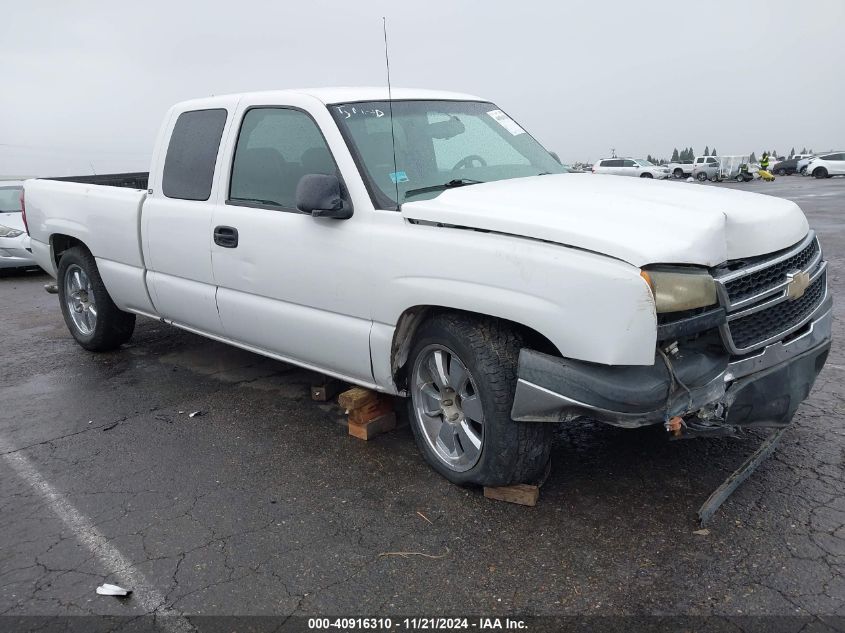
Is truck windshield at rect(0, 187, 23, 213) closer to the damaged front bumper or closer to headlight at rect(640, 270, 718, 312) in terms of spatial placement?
the damaged front bumper

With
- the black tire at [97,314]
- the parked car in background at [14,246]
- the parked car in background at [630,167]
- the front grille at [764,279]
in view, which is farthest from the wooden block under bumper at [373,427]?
Result: the parked car in background at [630,167]

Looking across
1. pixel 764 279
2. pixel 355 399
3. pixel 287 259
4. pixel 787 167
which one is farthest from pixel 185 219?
pixel 787 167

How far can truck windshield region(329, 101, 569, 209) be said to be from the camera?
12.5ft

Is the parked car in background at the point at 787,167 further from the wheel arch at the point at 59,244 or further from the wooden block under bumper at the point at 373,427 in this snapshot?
the wooden block under bumper at the point at 373,427

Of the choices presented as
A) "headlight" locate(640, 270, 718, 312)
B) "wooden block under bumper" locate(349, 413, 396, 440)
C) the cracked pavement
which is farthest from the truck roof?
"headlight" locate(640, 270, 718, 312)

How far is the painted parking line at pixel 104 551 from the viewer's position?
2730mm

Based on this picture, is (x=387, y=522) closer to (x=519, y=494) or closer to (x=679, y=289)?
(x=519, y=494)

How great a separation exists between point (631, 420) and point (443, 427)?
1.05 meters

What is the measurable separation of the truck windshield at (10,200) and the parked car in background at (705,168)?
44939 mm

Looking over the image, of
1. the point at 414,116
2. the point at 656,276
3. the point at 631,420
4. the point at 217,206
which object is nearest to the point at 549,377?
the point at 631,420

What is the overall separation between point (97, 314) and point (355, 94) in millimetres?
3267

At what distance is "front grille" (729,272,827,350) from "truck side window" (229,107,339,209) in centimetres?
219

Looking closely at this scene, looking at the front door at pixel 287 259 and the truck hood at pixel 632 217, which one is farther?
the front door at pixel 287 259

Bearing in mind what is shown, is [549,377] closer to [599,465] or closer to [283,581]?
[599,465]
